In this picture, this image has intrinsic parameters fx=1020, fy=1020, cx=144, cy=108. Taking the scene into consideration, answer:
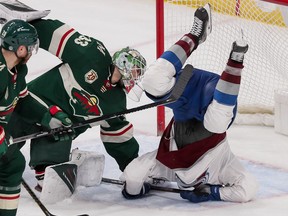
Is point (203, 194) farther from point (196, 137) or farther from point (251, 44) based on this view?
point (251, 44)

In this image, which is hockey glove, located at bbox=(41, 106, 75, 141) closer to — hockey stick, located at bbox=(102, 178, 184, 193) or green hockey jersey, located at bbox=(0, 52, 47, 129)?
green hockey jersey, located at bbox=(0, 52, 47, 129)

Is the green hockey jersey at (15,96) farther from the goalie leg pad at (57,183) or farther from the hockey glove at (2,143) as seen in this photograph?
the goalie leg pad at (57,183)

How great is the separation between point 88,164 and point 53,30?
0.56 m

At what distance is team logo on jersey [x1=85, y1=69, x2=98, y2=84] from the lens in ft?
13.1

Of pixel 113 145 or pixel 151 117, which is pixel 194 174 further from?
pixel 151 117

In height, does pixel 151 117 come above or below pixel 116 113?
below

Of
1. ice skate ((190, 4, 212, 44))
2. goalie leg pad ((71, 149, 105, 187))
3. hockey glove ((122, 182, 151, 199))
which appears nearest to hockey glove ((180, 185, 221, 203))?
hockey glove ((122, 182, 151, 199))

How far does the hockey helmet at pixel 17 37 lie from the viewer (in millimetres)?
3387

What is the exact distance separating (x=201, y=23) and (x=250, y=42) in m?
1.40

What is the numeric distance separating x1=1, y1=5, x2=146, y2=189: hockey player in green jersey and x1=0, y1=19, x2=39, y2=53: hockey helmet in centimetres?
56

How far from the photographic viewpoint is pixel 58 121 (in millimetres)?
3760

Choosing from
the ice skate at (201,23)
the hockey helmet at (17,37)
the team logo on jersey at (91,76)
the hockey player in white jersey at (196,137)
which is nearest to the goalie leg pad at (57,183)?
the hockey player in white jersey at (196,137)

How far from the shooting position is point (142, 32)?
6.48 meters

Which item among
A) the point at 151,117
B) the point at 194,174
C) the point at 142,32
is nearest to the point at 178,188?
the point at 194,174
